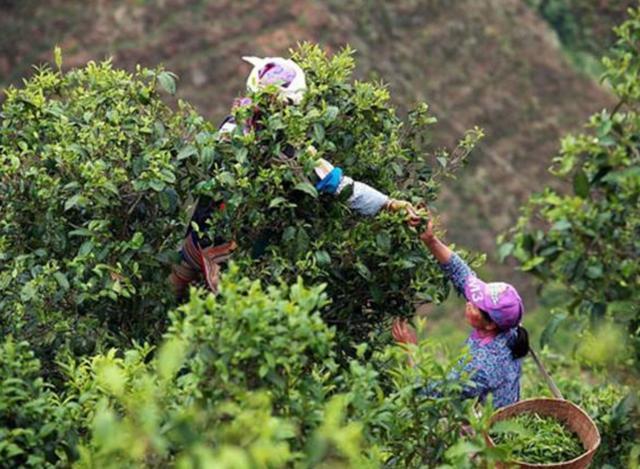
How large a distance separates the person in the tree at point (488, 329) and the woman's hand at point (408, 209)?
93mm

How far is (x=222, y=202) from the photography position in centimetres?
452

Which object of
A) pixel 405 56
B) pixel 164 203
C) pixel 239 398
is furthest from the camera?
pixel 405 56

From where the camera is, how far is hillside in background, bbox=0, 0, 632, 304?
1307 centimetres

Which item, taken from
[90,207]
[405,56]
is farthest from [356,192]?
[405,56]

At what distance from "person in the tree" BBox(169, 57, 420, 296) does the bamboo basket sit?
851 mm

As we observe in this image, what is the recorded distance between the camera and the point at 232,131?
446 cm

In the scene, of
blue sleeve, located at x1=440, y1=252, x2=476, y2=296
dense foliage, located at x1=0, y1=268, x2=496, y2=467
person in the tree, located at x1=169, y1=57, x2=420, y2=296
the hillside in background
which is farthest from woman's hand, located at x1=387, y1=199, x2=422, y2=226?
the hillside in background

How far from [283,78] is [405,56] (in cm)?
935

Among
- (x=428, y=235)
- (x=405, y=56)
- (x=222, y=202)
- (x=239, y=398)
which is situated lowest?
(x=405, y=56)

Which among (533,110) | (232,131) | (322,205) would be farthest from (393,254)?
(533,110)

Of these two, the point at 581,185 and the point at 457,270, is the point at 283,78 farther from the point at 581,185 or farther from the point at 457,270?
the point at 581,185

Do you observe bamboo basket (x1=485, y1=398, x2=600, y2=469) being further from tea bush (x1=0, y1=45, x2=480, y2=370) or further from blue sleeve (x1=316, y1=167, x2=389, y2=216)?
blue sleeve (x1=316, y1=167, x2=389, y2=216)

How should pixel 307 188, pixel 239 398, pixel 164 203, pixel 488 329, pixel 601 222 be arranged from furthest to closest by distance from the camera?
1. pixel 488 329
2. pixel 164 203
3. pixel 307 188
4. pixel 601 222
5. pixel 239 398

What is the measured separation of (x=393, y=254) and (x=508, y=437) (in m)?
0.84
